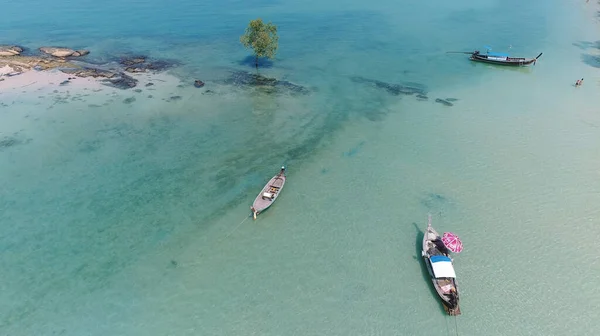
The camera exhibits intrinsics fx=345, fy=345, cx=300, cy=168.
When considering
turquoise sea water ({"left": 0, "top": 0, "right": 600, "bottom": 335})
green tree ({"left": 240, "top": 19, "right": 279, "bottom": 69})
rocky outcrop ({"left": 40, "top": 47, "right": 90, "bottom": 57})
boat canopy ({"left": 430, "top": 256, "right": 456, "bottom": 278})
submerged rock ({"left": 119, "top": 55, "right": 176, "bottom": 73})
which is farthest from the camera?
rocky outcrop ({"left": 40, "top": 47, "right": 90, "bottom": 57})

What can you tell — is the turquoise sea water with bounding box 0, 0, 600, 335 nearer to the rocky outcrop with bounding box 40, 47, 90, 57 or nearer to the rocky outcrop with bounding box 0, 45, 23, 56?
the rocky outcrop with bounding box 40, 47, 90, 57

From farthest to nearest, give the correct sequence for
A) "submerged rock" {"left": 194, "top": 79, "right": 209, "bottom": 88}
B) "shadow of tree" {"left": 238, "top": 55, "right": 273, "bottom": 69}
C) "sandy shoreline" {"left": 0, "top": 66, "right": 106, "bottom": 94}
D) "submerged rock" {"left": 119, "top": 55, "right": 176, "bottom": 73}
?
1. "shadow of tree" {"left": 238, "top": 55, "right": 273, "bottom": 69}
2. "submerged rock" {"left": 119, "top": 55, "right": 176, "bottom": 73}
3. "submerged rock" {"left": 194, "top": 79, "right": 209, "bottom": 88}
4. "sandy shoreline" {"left": 0, "top": 66, "right": 106, "bottom": 94}

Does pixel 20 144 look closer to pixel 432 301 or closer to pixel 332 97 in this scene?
pixel 332 97

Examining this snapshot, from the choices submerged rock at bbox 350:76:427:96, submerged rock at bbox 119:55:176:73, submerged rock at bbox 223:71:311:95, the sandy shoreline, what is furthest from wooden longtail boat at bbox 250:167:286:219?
submerged rock at bbox 119:55:176:73

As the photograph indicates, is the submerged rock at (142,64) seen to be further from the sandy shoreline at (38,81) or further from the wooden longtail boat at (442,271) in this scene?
the wooden longtail boat at (442,271)

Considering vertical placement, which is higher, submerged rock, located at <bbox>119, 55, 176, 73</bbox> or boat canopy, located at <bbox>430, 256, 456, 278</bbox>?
submerged rock, located at <bbox>119, 55, 176, 73</bbox>

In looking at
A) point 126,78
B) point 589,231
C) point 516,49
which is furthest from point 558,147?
point 126,78

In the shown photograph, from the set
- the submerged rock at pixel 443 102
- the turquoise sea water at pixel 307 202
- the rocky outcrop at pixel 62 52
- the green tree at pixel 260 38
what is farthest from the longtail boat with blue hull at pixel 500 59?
the rocky outcrop at pixel 62 52
